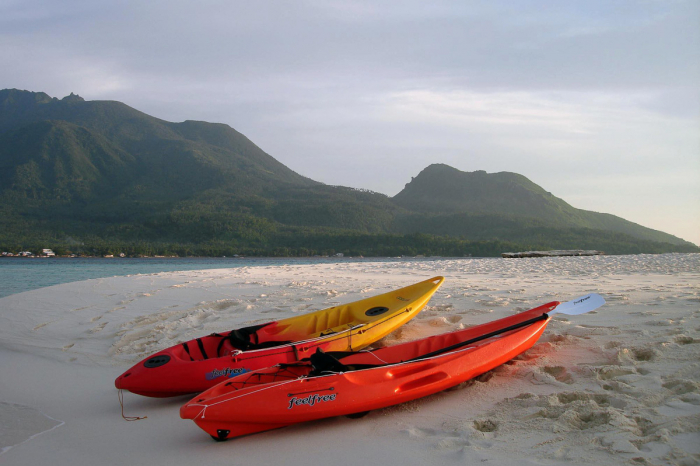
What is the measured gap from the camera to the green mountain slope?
221 ft

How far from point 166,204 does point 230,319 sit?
210 ft

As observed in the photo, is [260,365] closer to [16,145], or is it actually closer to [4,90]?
[16,145]

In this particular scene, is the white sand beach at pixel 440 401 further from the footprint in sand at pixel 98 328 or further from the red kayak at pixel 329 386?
the red kayak at pixel 329 386

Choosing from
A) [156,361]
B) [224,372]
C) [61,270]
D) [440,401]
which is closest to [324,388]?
[440,401]

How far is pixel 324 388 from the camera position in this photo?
3201 mm

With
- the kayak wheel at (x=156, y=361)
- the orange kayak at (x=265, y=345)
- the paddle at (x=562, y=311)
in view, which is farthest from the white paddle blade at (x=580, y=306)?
the kayak wheel at (x=156, y=361)

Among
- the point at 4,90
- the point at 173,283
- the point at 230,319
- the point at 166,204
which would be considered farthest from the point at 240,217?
the point at 4,90

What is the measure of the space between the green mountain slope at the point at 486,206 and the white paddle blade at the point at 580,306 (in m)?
59.9

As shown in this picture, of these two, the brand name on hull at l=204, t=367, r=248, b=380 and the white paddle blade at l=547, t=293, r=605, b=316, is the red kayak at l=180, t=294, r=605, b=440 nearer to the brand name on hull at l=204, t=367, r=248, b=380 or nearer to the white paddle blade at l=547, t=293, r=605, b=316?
the brand name on hull at l=204, t=367, r=248, b=380

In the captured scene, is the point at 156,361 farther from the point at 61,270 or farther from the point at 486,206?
the point at 486,206

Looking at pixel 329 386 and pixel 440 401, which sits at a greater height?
pixel 329 386

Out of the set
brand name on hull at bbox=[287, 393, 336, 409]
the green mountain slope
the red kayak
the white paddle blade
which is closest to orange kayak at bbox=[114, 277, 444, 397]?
the red kayak

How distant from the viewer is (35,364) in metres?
5.61

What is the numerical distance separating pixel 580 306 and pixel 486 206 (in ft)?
296
